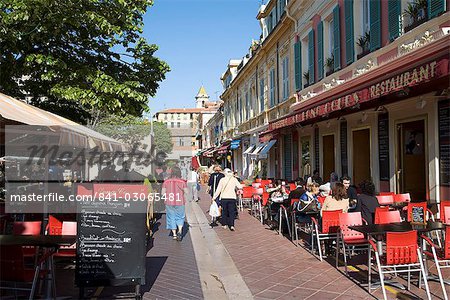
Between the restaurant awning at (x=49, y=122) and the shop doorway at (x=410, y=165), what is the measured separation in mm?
7152

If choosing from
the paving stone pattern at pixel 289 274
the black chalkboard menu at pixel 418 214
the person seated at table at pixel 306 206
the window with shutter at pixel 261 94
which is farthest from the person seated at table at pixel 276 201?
the window with shutter at pixel 261 94

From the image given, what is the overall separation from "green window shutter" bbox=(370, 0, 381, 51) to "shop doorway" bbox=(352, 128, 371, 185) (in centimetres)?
282

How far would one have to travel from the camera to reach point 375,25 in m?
10.7

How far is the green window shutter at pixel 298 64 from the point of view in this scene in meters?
17.1

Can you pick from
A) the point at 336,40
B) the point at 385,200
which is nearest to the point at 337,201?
the point at 385,200

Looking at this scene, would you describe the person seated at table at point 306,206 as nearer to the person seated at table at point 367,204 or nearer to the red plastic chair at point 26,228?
the person seated at table at point 367,204

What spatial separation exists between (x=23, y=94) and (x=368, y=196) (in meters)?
10.8

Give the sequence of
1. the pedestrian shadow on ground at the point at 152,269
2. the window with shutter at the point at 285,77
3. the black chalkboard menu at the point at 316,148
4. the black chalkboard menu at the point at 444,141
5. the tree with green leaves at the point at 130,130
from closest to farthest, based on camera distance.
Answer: the pedestrian shadow on ground at the point at 152,269 < the black chalkboard menu at the point at 444,141 < the black chalkboard menu at the point at 316,148 < the window with shutter at the point at 285,77 < the tree with green leaves at the point at 130,130

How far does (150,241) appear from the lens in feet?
30.4

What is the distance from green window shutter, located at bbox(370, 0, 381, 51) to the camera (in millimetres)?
10539

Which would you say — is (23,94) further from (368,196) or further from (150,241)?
(368,196)

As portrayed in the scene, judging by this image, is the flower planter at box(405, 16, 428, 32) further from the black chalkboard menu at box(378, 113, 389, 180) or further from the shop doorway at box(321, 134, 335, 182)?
the shop doorway at box(321, 134, 335, 182)

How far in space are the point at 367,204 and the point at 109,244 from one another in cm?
416

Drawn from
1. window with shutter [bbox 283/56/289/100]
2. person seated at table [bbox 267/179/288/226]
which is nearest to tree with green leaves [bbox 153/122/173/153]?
window with shutter [bbox 283/56/289/100]
